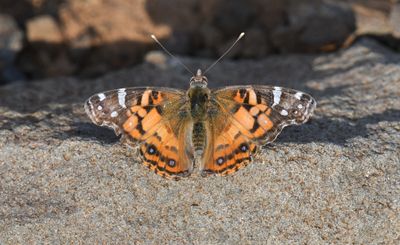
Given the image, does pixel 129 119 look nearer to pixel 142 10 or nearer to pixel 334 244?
pixel 334 244

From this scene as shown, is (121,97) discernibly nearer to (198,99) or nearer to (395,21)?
(198,99)

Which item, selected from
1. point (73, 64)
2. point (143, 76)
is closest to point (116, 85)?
point (143, 76)

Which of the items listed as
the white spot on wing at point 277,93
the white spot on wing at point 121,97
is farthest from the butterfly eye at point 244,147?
the white spot on wing at point 121,97

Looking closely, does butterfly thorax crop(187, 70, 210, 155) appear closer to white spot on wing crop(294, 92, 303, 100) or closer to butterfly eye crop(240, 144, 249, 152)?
butterfly eye crop(240, 144, 249, 152)

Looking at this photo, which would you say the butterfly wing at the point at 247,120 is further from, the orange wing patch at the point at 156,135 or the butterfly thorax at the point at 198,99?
the orange wing patch at the point at 156,135

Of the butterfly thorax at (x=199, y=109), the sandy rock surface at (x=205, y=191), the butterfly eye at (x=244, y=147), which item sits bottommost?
the sandy rock surface at (x=205, y=191)

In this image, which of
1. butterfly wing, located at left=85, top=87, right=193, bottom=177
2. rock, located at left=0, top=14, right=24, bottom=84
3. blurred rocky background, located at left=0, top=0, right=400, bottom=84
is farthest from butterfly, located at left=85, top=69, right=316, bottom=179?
rock, located at left=0, top=14, right=24, bottom=84

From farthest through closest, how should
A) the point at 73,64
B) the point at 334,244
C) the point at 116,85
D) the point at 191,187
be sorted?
the point at 73,64 → the point at 116,85 → the point at 191,187 → the point at 334,244
